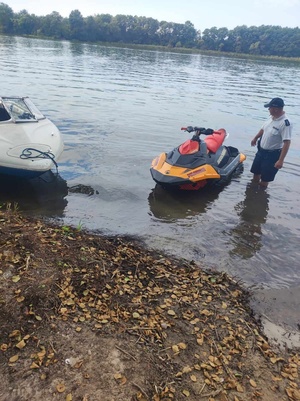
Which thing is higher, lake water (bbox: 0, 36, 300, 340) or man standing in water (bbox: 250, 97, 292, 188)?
man standing in water (bbox: 250, 97, 292, 188)

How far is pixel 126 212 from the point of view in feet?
21.6

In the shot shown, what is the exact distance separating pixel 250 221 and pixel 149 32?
338 feet

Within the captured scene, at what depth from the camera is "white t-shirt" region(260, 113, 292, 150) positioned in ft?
22.1

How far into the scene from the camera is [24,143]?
6.80 meters

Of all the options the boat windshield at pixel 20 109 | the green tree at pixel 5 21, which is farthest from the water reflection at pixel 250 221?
the green tree at pixel 5 21

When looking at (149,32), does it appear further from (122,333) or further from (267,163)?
(122,333)

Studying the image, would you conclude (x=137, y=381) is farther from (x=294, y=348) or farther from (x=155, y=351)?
(x=294, y=348)

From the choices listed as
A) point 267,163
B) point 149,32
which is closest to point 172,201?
point 267,163

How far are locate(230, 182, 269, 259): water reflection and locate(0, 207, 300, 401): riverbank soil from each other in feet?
4.00

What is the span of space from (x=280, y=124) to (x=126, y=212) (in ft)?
12.1

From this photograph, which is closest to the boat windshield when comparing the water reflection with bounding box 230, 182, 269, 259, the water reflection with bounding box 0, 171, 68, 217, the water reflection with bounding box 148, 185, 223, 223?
the water reflection with bounding box 0, 171, 68, 217

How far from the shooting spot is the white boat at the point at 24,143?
21.5 ft

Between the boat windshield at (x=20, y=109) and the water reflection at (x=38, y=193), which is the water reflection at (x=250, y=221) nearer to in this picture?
the water reflection at (x=38, y=193)

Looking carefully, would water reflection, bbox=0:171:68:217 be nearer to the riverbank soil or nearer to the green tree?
the riverbank soil
